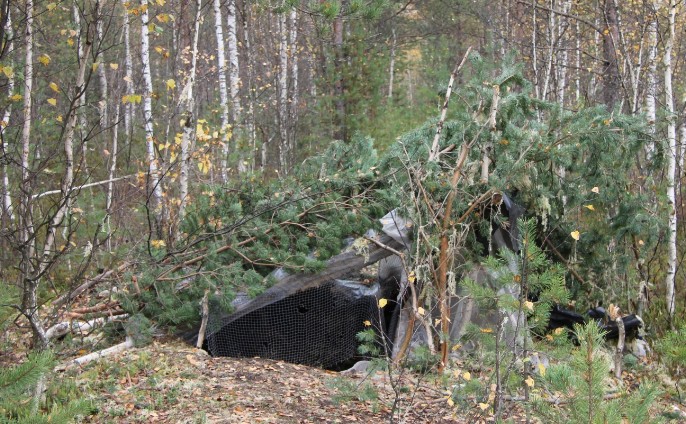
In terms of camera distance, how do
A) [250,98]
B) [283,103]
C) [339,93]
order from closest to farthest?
[250,98] < [283,103] < [339,93]

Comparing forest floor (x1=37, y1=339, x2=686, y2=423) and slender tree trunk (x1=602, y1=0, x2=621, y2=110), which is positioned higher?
slender tree trunk (x1=602, y1=0, x2=621, y2=110)

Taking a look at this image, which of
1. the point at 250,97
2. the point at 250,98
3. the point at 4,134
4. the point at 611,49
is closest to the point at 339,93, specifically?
the point at 250,98

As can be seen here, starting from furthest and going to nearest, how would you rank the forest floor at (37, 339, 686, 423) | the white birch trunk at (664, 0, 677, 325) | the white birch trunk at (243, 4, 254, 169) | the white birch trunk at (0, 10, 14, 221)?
the white birch trunk at (243, 4, 254, 169) < the white birch trunk at (664, 0, 677, 325) < the forest floor at (37, 339, 686, 423) < the white birch trunk at (0, 10, 14, 221)

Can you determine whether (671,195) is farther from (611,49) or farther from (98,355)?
(98,355)

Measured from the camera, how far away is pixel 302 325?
6754 mm

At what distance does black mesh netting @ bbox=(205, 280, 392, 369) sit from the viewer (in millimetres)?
6555

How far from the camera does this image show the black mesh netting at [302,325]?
6555 millimetres

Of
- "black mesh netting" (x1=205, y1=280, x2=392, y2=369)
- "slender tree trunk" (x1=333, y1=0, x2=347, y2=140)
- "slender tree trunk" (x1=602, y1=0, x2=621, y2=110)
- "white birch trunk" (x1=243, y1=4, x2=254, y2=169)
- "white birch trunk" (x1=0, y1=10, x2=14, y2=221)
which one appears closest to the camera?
"white birch trunk" (x1=0, y1=10, x2=14, y2=221)

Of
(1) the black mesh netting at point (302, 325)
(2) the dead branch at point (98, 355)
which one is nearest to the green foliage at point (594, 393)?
(1) the black mesh netting at point (302, 325)

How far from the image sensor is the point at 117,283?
597 cm

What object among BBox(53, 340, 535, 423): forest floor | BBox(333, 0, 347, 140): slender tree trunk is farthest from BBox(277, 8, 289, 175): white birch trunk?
BBox(53, 340, 535, 423): forest floor

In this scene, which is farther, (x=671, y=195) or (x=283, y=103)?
(x=283, y=103)

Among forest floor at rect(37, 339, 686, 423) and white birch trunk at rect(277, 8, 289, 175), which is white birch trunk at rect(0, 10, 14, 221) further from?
white birch trunk at rect(277, 8, 289, 175)

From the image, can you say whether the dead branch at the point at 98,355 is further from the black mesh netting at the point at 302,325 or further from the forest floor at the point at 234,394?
the black mesh netting at the point at 302,325
